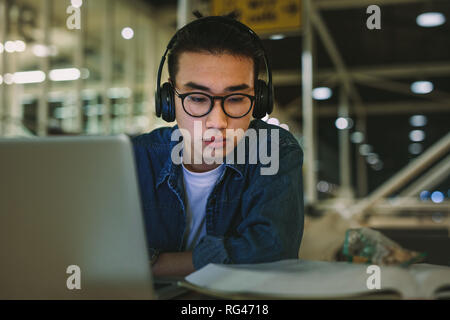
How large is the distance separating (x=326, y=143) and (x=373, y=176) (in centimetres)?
323

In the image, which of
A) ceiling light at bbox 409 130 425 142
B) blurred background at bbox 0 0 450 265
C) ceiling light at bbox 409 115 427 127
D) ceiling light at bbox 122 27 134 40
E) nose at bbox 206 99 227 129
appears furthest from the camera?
ceiling light at bbox 409 130 425 142

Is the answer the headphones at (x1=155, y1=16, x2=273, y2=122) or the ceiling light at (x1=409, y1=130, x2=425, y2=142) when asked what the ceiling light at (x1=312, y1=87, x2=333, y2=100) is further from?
the headphones at (x1=155, y1=16, x2=273, y2=122)

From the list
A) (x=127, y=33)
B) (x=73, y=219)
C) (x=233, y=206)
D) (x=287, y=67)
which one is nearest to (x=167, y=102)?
(x=233, y=206)

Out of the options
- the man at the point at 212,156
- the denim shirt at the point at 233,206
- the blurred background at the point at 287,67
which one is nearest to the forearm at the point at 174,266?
the denim shirt at the point at 233,206

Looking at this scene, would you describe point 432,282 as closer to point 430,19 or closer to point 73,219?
point 73,219

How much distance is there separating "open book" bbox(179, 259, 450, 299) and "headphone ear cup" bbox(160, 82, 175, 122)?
68cm

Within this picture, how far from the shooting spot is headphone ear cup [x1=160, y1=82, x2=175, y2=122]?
4.18ft

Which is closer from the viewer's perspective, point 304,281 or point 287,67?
point 304,281

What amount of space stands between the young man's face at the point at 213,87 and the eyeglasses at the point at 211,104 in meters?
0.01

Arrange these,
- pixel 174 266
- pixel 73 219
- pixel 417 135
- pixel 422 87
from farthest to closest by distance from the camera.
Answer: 1. pixel 417 135
2. pixel 422 87
3. pixel 174 266
4. pixel 73 219

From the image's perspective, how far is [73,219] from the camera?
584mm

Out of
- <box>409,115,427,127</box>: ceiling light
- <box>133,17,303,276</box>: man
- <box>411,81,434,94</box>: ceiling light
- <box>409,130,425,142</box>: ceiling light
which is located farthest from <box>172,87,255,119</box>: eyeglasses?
<box>409,130,425,142</box>: ceiling light

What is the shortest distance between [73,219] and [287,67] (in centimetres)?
855
